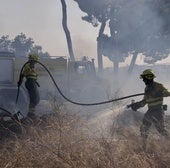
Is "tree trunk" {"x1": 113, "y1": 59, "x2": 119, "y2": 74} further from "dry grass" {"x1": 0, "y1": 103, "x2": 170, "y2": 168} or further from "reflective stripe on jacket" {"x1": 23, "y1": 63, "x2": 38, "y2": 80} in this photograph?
"dry grass" {"x1": 0, "y1": 103, "x2": 170, "y2": 168}

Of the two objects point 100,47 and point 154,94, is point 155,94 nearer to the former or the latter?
point 154,94

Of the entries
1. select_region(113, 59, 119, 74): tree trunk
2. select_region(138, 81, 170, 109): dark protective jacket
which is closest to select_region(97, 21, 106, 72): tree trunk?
select_region(113, 59, 119, 74): tree trunk

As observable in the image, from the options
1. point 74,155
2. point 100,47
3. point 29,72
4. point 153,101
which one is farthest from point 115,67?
point 74,155

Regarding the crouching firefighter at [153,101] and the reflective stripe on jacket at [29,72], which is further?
the reflective stripe on jacket at [29,72]

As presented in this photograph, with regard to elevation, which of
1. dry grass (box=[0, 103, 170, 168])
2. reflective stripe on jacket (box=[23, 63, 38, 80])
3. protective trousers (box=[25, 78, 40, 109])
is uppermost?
reflective stripe on jacket (box=[23, 63, 38, 80])

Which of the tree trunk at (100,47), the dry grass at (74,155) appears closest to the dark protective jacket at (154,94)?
the dry grass at (74,155)

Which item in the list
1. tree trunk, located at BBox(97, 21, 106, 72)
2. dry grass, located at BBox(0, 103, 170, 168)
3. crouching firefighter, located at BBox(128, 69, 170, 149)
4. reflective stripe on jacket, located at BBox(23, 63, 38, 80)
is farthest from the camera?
tree trunk, located at BBox(97, 21, 106, 72)

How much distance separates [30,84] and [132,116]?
3797 mm

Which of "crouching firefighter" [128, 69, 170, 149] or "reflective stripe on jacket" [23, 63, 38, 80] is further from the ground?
"reflective stripe on jacket" [23, 63, 38, 80]

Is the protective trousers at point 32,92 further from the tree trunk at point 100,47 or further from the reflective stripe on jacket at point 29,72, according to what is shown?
the tree trunk at point 100,47

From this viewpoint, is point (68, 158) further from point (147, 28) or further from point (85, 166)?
point (147, 28)

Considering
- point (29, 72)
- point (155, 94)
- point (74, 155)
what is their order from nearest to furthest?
1. point (74, 155)
2. point (155, 94)
3. point (29, 72)

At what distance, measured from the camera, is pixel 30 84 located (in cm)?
1058

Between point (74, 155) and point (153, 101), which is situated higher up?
point (153, 101)
